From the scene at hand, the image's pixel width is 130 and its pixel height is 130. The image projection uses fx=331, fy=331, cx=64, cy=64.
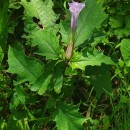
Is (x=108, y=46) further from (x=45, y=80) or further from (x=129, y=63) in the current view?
(x=45, y=80)

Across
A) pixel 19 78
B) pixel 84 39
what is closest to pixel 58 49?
pixel 84 39

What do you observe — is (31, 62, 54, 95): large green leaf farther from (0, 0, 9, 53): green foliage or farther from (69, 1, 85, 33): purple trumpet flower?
(0, 0, 9, 53): green foliage

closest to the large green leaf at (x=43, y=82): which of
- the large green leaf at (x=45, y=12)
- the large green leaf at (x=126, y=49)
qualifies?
the large green leaf at (x=45, y=12)

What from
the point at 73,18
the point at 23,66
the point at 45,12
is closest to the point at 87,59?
the point at 73,18

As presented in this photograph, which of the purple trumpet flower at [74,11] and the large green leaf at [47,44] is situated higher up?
the purple trumpet flower at [74,11]

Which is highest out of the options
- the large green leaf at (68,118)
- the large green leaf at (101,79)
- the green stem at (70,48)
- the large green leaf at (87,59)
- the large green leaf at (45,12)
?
the large green leaf at (45,12)

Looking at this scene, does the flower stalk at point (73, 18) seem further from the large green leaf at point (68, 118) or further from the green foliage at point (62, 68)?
the large green leaf at point (68, 118)

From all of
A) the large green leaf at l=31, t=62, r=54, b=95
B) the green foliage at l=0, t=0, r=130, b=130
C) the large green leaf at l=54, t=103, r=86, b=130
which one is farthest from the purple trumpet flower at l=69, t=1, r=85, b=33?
the large green leaf at l=54, t=103, r=86, b=130

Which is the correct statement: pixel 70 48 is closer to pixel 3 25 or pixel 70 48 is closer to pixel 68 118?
pixel 68 118
